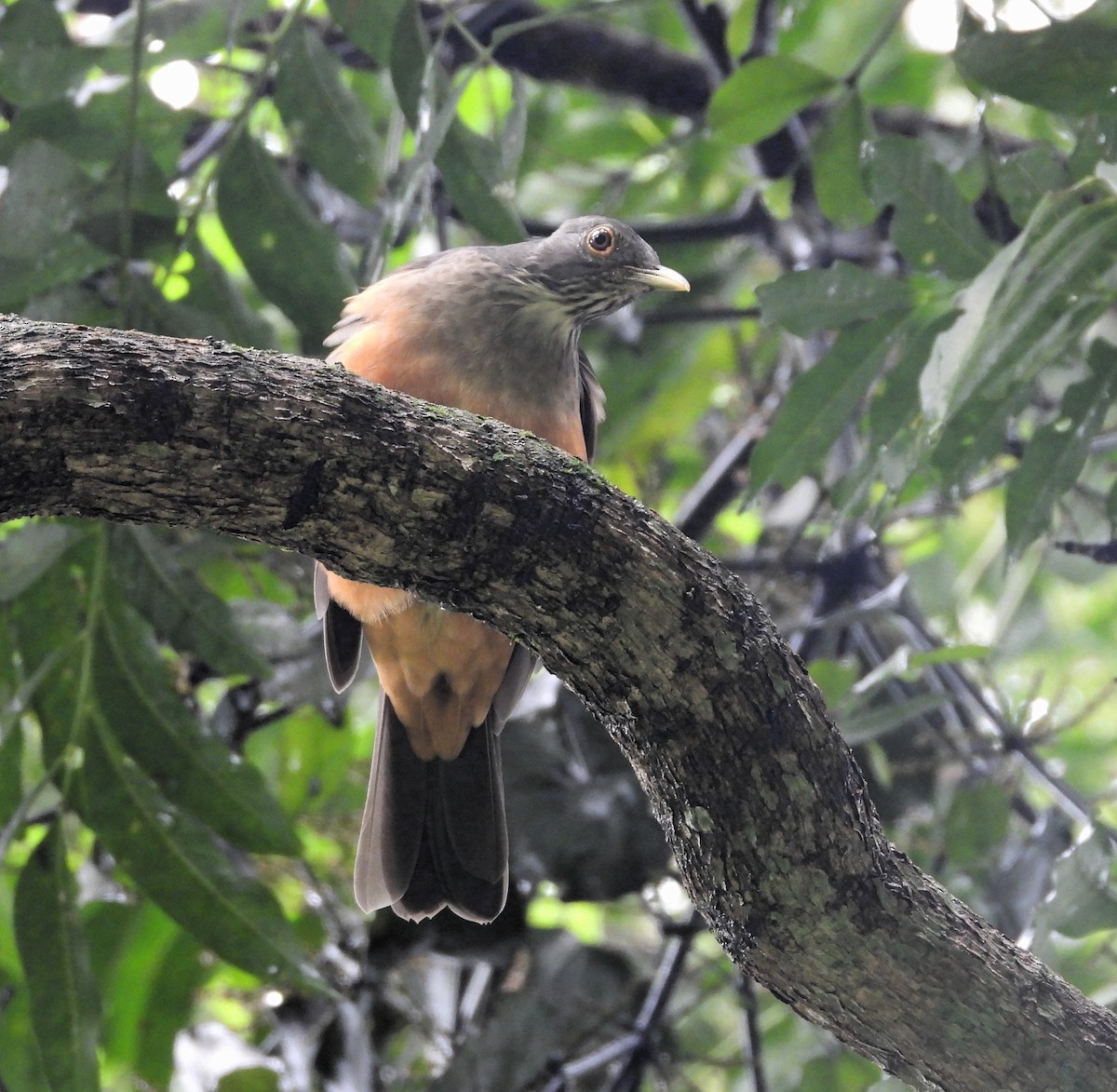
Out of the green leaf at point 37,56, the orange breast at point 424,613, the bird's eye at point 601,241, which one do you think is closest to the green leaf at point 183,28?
the green leaf at point 37,56

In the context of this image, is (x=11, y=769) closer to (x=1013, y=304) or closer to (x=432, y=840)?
(x=432, y=840)

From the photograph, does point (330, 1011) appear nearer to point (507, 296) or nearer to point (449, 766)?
point (449, 766)

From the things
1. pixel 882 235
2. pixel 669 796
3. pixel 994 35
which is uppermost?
pixel 994 35

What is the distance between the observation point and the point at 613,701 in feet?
7.16

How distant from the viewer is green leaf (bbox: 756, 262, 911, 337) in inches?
122

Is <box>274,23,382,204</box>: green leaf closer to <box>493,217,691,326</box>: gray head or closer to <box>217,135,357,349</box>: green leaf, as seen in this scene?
<box>217,135,357,349</box>: green leaf

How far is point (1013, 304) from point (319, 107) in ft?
5.79

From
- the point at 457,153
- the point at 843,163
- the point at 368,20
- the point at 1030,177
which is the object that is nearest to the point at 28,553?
the point at 457,153

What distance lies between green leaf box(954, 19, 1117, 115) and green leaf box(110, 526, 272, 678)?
2.02 meters

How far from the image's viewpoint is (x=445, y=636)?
350 cm

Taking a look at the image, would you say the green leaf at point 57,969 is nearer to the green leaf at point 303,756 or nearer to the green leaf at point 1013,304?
the green leaf at point 303,756

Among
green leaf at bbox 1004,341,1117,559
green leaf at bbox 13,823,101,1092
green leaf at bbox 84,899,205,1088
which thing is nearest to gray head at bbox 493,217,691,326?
green leaf at bbox 1004,341,1117,559

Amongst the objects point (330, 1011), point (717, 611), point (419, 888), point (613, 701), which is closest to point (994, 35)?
point (717, 611)

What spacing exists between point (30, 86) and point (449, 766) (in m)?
1.93
